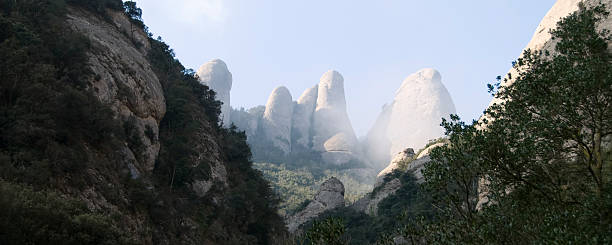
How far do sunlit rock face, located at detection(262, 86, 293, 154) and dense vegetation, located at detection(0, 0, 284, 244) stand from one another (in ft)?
381

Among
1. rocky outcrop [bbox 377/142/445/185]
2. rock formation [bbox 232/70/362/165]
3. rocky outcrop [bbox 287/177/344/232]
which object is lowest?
rocky outcrop [bbox 287/177/344/232]

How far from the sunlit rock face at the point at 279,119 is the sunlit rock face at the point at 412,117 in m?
35.1

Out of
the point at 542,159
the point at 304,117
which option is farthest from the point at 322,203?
the point at 304,117

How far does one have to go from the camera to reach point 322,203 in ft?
216

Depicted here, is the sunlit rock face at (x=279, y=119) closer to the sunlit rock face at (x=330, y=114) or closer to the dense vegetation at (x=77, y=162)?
the sunlit rock face at (x=330, y=114)

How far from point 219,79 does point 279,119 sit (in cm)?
3112

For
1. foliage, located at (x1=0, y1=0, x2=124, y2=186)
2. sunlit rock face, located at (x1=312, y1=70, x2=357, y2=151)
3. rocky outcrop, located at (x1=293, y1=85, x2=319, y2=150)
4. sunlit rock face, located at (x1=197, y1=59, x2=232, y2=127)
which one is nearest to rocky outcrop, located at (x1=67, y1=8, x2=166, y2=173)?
foliage, located at (x1=0, y1=0, x2=124, y2=186)

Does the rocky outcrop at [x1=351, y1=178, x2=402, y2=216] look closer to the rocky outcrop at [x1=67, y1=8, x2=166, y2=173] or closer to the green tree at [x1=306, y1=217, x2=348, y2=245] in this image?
the rocky outcrop at [x1=67, y1=8, x2=166, y2=173]

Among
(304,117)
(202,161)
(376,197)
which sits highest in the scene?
(304,117)

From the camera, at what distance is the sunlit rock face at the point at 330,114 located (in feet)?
509

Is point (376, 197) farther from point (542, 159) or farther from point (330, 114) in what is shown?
point (330, 114)

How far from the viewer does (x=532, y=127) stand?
10.2m

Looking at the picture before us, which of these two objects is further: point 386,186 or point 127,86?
point 386,186

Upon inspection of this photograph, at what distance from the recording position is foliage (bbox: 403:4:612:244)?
29.1 feet
